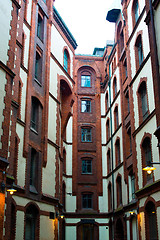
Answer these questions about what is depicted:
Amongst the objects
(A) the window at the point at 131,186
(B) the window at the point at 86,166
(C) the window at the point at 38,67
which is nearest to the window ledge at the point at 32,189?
(C) the window at the point at 38,67

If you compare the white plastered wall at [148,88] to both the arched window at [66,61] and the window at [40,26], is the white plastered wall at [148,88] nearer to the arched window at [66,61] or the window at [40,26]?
the window at [40,26]

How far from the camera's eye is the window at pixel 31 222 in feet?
64.2

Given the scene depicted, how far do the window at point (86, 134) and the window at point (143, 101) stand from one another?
51.6ft

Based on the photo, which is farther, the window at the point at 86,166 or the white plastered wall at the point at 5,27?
the window at the point at 86,166

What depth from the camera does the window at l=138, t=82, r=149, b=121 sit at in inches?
871

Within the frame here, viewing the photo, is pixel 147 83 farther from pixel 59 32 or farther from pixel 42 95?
pixel 59 32

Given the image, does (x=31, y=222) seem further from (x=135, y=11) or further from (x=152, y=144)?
(x=135, y=11)

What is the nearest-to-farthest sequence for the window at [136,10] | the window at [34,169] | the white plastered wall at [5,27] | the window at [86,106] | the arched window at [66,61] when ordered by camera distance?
the white plastered wall at [5,27], the window at [34,169], the window at [136,10], the arched window at [66,61], the window at [86,106]

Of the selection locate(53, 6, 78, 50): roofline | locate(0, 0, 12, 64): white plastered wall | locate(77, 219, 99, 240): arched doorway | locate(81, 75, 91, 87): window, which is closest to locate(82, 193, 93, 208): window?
locate(77, 219, 99, 240): arched doorway

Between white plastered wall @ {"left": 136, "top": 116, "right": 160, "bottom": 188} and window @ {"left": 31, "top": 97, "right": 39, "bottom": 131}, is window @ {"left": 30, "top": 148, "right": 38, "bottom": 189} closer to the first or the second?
window @ {"left": 31, "top": 97, "right": 39, "bottom": 131}

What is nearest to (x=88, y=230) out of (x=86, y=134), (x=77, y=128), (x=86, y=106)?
(x=86, y=134)

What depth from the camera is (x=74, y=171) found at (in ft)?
120

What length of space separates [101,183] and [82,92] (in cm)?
1088

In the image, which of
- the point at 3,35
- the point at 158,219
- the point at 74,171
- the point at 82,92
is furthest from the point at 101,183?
the point at 3,35
